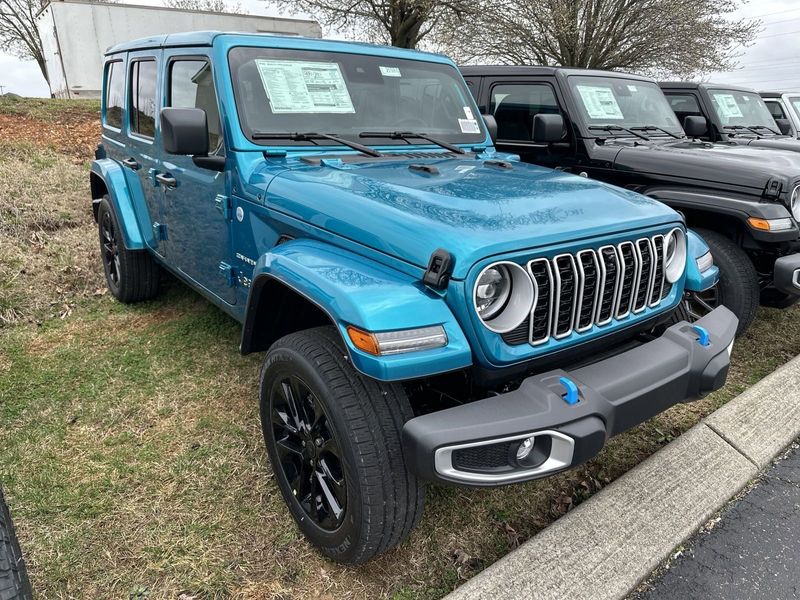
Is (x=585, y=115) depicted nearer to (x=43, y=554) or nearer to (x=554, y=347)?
(x=554, y=347)

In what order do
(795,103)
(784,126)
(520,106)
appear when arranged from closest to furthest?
1. (520,106)
2. (784,126)
3. (795,103)

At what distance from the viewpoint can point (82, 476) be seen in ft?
8.91

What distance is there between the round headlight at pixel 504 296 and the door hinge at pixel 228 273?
1598mm

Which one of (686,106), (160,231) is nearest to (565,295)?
(160,231)

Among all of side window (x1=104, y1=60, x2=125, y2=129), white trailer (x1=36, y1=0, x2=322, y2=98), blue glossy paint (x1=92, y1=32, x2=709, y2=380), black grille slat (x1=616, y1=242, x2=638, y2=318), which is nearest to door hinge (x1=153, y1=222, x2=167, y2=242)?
blue glossy paint (x1=92, y1=32, x2=709, y2=380)

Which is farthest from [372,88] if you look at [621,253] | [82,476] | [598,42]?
[598,42]

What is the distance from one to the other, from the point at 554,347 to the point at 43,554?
2.08 m

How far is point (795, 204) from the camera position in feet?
12.8

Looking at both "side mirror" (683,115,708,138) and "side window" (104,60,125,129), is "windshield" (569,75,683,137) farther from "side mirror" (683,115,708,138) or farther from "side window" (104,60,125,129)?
"side window" (104,60,125,129)

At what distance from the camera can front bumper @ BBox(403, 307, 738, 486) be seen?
1751 millimetres

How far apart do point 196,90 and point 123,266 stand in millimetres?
1851

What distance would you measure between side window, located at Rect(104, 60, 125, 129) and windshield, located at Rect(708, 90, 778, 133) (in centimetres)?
642

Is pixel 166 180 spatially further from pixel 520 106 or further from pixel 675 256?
pixel 520 106

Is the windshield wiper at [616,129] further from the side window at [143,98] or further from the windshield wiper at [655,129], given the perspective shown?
the side window at [143,98]
